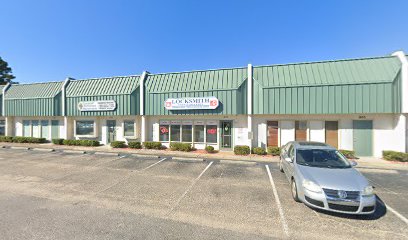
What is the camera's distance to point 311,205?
15.9 feet

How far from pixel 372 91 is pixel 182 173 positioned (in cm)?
1226

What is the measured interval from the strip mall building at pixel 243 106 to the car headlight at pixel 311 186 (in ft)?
26.5

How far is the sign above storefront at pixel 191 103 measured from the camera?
13719mm

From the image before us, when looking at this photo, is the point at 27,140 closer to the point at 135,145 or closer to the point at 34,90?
the point at 34,90

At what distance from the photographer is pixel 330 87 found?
11.8m

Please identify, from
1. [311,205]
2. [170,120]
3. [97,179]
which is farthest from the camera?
[170,120]

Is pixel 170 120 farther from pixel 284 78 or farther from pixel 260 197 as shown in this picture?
pixel 260 197

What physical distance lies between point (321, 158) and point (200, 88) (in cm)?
977

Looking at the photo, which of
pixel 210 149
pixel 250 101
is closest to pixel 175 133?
pixel 210 149

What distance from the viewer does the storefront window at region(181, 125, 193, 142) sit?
15.3 m

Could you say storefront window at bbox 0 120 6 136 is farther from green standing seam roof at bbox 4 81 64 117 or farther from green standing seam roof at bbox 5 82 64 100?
green standing seam roof at bbox 5 82 64 100

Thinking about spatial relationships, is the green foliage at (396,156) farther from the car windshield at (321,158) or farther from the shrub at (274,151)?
the car windshield at (321,158)

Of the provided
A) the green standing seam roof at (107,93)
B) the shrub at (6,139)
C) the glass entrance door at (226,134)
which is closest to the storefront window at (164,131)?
the green standing seam roof at (107,93)

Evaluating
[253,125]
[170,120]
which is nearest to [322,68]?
[253,125]
